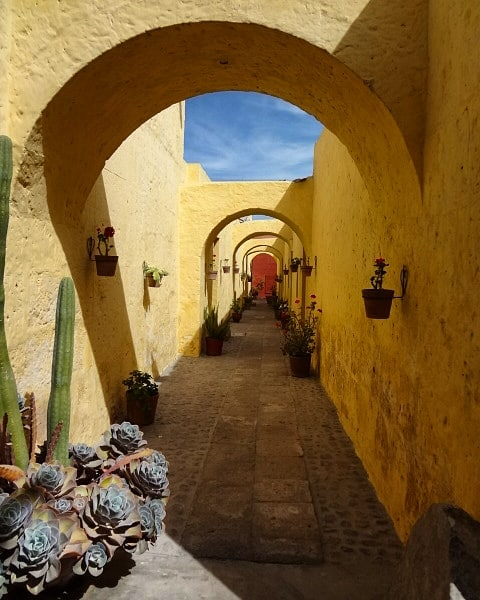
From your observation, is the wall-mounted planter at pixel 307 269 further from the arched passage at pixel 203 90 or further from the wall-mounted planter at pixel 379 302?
the wall-mounted planter at pixel 379 302

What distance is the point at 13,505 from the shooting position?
1728mm

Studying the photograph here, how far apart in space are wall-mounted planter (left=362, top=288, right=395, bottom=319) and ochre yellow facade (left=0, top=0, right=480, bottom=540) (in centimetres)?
12

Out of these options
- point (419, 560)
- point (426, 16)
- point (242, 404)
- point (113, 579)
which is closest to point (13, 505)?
point (113, 579)

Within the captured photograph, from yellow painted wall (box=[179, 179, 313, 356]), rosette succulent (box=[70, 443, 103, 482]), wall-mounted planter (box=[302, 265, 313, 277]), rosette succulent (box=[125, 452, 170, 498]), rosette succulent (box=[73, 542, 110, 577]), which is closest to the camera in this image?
rosette succulent (box=[73, 542, 110, 577])

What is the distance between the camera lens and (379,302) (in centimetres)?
268

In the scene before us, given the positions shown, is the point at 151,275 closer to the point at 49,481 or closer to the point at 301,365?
the point at 301,365

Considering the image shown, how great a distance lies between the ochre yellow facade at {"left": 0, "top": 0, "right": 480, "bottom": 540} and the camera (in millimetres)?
A: 1964

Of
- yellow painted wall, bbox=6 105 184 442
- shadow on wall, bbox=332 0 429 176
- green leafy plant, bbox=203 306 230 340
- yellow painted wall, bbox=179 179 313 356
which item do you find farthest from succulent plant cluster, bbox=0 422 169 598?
green leafy plant, bbox=203 306 230 340

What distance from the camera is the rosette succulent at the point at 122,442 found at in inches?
91.4

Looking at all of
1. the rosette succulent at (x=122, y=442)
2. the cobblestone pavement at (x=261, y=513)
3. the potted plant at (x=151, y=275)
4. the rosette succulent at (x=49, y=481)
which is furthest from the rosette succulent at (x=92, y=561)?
the potted plant at (x=151, y=275)

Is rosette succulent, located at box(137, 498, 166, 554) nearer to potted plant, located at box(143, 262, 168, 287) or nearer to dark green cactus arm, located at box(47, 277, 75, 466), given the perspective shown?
dark green cactus arm, located at box(47, 277, 75, 466)

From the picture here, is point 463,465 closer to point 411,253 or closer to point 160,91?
point 411,253

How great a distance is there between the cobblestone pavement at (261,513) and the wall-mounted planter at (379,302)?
144 centimetres

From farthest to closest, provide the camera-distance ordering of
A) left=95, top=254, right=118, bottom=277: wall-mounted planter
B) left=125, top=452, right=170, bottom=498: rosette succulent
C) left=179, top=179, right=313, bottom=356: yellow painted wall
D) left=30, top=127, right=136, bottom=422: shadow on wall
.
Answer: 1. left=179, top=179, right=313, bottom=356: yellow painted wall
2. left=95, top=254, right=118, bottom=277: wall-mounted planter
3. left=30, top=127, right=136, bottom=422: shadow on wall
4. left=125, top=452, right=170, bottom=498: rosette succulent
